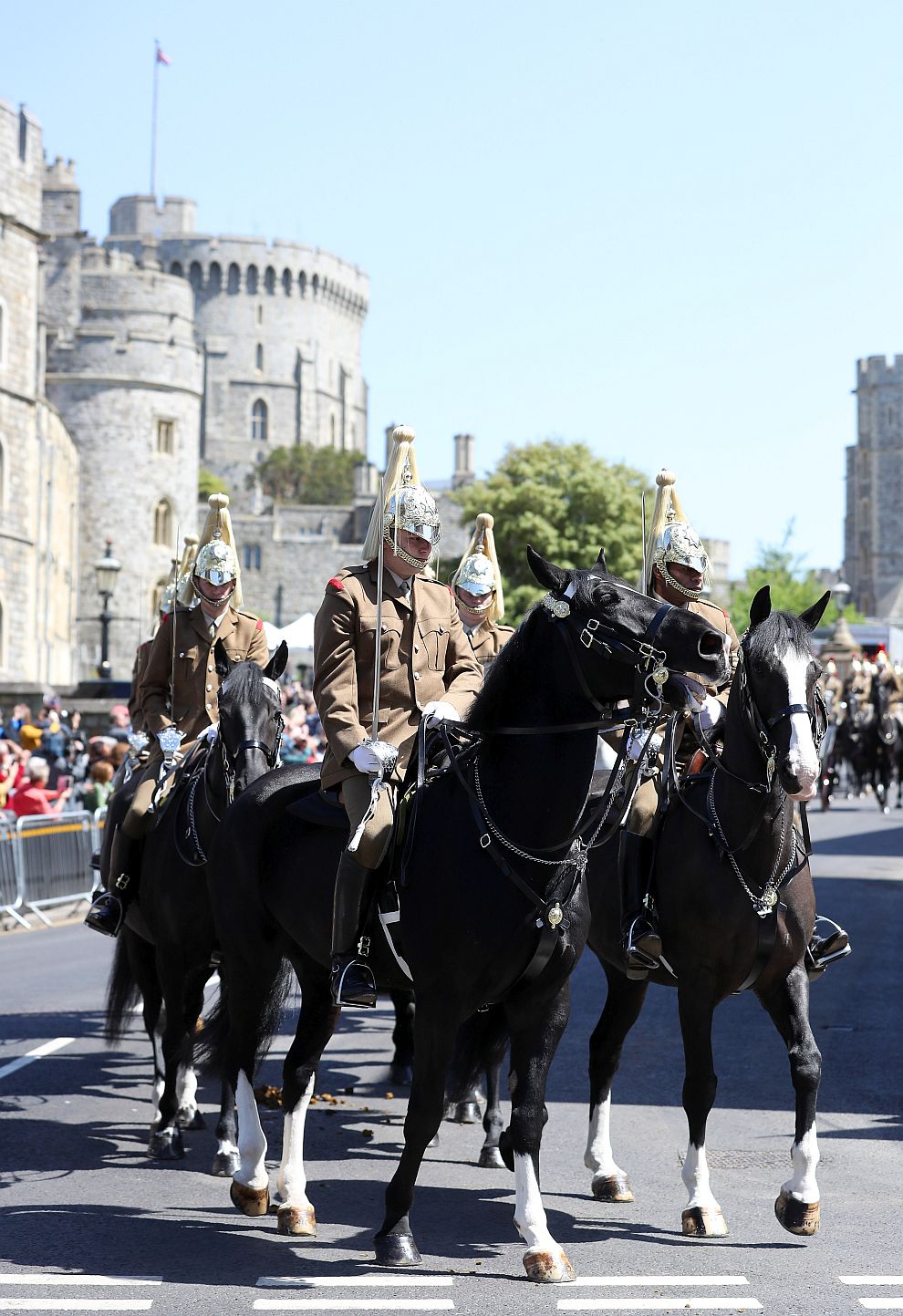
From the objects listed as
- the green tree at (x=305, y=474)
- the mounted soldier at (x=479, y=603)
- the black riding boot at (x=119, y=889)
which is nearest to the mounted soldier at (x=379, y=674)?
the black riding boot at (x=119, y=889)

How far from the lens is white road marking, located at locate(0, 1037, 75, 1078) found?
34.6 ft

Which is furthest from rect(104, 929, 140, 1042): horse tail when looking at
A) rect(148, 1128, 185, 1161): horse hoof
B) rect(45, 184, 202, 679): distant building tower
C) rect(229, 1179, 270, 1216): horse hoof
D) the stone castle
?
rect(45, 184, 202, 679): distant building tower

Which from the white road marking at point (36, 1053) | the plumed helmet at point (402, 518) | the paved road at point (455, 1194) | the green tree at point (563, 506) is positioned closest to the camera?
the paved road at point (455, 1194)

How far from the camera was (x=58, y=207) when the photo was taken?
316 ft

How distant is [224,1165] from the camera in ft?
26.6

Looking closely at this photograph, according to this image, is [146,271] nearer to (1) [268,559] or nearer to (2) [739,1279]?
(1) [268,559]

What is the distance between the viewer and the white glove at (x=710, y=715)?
7922mm

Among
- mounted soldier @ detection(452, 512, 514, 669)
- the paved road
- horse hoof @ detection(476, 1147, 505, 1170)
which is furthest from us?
mounted soldier @ detection(452, 512, 514, 669)

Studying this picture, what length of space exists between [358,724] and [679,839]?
1498mm

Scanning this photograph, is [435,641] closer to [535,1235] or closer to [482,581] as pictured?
[535,1235]

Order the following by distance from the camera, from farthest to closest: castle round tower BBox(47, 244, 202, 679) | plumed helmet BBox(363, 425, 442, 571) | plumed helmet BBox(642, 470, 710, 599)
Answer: castle round tower BBox(47, 244, 202, 679) < plumed helmet BBox(642, 470, 710, 599) < plumed helmet BBox(363, 425, 442, 571)

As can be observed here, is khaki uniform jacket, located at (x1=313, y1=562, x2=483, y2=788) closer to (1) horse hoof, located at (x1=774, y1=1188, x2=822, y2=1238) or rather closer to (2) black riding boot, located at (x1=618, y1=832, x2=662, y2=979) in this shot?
(2) black riding boot, located at (x1=618, y1=832, x2=662, y2=979)

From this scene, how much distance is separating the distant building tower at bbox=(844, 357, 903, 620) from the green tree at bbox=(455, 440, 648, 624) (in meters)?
76.8

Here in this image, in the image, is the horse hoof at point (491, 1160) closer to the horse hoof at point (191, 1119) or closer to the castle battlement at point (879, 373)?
the horse hoof at point (191, 1119)
